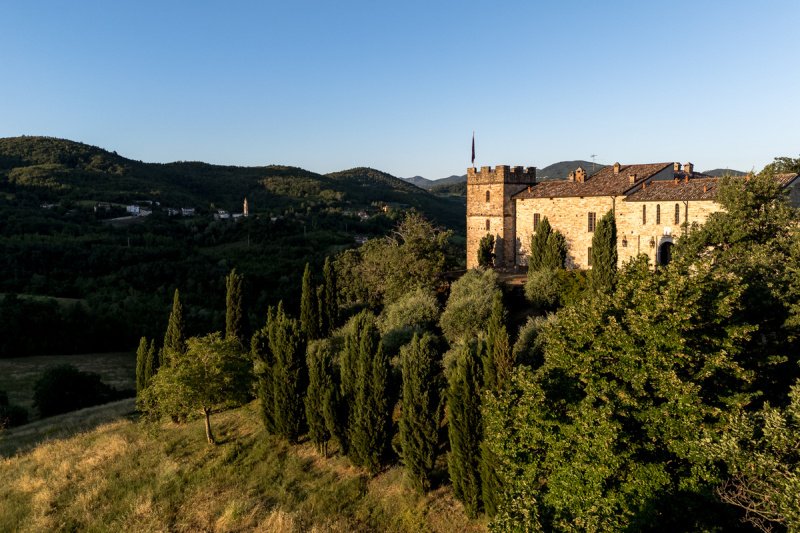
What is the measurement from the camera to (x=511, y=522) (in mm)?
12039

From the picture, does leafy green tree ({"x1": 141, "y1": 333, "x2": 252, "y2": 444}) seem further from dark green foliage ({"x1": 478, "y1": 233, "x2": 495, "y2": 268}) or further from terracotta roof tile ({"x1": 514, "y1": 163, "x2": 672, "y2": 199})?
terracotta roof tile ({"x1": 514, "y1": 163, "x2": 672, "y2": 199})

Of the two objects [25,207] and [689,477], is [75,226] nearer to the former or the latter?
[25,207]

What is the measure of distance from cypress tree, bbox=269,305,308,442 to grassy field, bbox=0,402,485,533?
114 centimetres

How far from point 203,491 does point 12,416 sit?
84.7 feet

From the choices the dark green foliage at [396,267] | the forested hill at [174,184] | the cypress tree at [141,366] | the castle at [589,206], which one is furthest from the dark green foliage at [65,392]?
the forested hill at [174,184]

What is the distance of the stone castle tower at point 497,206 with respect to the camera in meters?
47.1

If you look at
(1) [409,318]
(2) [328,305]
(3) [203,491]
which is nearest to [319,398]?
(3) [203,491]

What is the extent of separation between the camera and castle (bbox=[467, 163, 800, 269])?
120 feet

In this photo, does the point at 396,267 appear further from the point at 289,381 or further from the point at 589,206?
the point at 589,206

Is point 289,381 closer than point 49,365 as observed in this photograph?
Yes

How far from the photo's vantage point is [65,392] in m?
41.9

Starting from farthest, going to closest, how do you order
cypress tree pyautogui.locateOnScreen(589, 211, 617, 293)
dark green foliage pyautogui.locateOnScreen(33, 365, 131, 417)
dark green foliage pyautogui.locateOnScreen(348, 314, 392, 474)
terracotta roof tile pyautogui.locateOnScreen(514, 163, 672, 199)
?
terracotta roof tile pyautogui.locateOnScreen(514, 163, 672, 199) < dark green foliage pyautogui.locateOnScreen(33, 365, 131, 417) < cypress tree pyautogui.locateOnScreen(589, 211, 617, 293) < dark green foliage pyautogui.locateOnScreen(348, 314, 392, 474)

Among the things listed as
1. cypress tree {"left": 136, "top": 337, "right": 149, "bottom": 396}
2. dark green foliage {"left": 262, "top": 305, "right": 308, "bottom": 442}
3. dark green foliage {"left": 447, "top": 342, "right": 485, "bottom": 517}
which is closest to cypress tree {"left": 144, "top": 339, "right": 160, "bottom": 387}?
cypress tree {"left": 136, "top": 337, "right": 149, "bottom": 396}

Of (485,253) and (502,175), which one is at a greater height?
(502,175)
